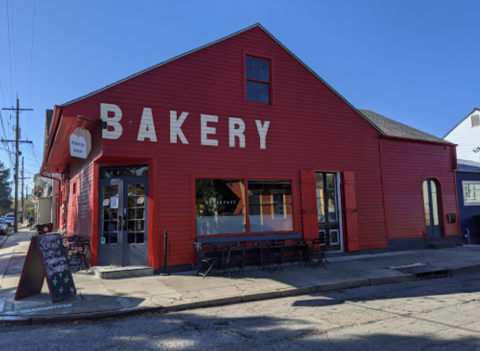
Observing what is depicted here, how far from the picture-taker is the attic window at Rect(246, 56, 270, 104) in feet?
35.5

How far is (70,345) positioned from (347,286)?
18.9ft

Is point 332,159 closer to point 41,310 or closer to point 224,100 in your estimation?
point 224,100

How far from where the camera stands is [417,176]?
529 inches

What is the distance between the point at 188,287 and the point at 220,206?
2798mm

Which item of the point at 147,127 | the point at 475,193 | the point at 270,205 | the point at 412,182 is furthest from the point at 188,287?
the point at 475,193

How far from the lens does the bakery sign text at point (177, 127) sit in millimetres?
8742

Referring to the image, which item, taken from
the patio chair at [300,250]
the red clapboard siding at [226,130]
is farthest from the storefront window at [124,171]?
the patio chair at [300,250]

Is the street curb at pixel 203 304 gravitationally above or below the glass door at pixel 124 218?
below

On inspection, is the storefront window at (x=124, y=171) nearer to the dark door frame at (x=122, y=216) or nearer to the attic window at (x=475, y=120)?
the dark door frame at (x=122, y=216)

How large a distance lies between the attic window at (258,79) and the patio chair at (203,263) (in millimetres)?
4654

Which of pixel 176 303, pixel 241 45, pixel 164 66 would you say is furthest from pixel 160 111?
pixel 176 303

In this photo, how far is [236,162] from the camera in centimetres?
1016

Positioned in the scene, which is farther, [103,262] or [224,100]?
[224,100]

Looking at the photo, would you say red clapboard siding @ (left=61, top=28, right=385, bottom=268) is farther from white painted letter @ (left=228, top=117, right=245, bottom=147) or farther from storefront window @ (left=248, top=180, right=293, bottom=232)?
storefront window @ (left=248, top=180, right=293, bottom=232)
